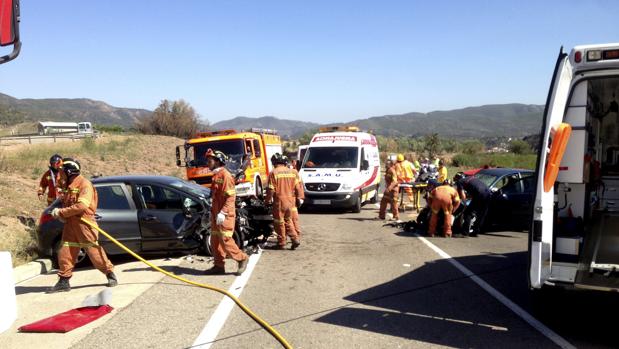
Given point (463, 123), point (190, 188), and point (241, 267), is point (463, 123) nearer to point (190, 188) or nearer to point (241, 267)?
point (190, 188)

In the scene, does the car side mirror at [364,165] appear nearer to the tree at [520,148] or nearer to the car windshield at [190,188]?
the car windshield at [190,188]

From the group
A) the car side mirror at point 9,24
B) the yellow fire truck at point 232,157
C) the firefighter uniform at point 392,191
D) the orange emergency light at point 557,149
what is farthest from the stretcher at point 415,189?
the car side mirror at point 9,24

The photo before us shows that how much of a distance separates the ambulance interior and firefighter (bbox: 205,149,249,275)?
4183mm

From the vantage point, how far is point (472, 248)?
9359mm

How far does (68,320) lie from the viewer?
5324 millimetres

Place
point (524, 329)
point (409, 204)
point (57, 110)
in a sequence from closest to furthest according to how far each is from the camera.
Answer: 1. point (524, 329)
2. point (409, 204)
3. point (57, 110)

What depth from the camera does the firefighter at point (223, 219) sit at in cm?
713

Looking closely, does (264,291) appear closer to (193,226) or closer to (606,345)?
(193,226)

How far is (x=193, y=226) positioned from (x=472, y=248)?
510cm

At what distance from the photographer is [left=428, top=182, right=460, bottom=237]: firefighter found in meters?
10.4

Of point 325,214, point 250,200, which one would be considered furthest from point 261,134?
point 250,200

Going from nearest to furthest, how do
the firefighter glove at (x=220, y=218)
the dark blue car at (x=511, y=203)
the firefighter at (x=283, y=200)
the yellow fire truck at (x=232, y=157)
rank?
the firefighter glove at (x=220, y=218)
the firefighter at (x=283, y=200)
the dark blue car at (x=511, y=203)
the yellow fire truck at (x=232, y=157)

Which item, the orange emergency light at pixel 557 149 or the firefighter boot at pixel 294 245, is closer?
the orange emergency light at pixel 557 149

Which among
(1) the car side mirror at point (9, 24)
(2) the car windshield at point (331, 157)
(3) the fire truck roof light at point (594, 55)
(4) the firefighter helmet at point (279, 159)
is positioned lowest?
(2) the car windshield at point (331, 157)
